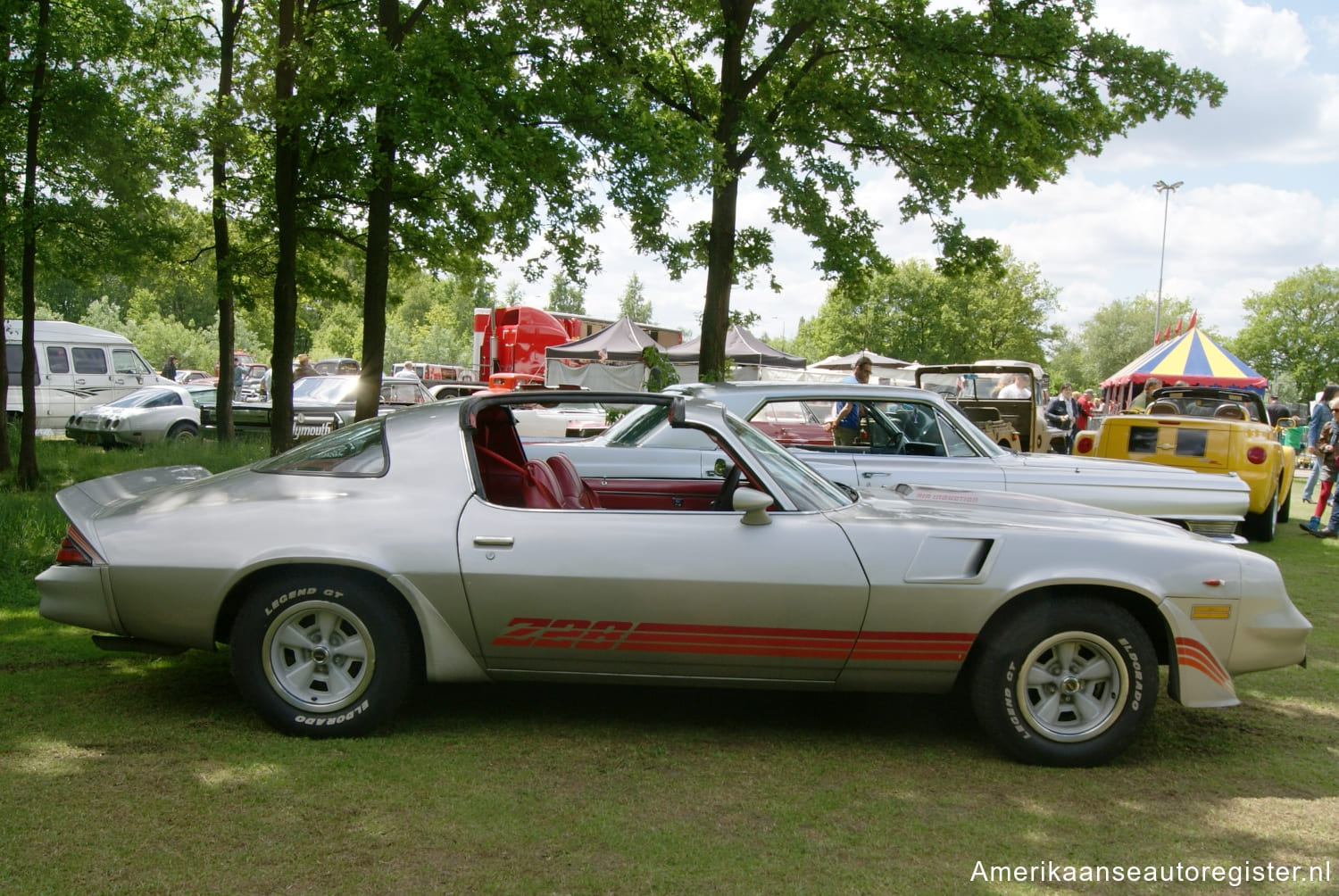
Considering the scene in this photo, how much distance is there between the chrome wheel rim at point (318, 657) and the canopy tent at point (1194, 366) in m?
25.7

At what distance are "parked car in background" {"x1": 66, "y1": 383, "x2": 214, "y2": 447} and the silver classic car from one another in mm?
13008

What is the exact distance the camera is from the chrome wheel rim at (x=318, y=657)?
4051mm

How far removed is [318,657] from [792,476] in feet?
6.80

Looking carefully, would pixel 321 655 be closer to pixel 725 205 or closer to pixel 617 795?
pixel 617 795

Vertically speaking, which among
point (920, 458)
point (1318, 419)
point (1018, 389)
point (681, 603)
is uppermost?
point (1018, 389)

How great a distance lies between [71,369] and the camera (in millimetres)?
21281

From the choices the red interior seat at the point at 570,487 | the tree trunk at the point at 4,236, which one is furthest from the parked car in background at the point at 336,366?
the red interior seat at the point at 570,487

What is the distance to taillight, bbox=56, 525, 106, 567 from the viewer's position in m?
4.10

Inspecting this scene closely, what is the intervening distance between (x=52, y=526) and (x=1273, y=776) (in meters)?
7.97

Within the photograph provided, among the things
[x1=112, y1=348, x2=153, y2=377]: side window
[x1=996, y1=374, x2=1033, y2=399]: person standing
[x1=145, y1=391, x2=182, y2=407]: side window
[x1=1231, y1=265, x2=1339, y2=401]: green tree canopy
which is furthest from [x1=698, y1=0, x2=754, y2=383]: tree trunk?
[x1=1231, y1=265, x2=1339, y2=401]: green tree canopy

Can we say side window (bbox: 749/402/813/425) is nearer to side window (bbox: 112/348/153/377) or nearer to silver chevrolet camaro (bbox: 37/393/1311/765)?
silver chevrolet camaro (bbox: 37/393/1311/765)

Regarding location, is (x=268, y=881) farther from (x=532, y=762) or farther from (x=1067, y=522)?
(x=1067, y=522)

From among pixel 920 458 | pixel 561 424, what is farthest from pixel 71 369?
pixel 920 458

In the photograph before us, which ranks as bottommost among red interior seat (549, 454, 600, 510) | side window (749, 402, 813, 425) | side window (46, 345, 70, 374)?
red interior seat (549, 454, 600, 510)
